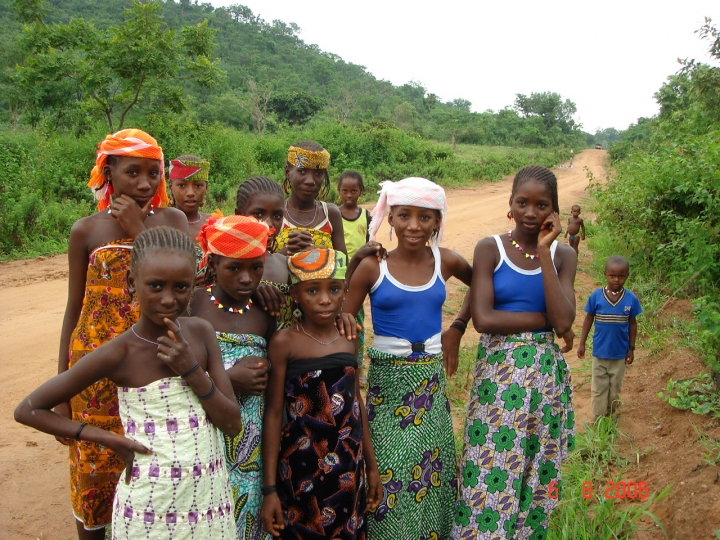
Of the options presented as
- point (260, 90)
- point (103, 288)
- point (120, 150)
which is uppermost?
point (260, 90)

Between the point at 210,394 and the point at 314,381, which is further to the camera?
the point at 314,381

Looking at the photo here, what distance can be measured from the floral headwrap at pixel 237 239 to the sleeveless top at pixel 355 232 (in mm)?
2255

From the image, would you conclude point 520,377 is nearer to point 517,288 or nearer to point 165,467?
point 517,288

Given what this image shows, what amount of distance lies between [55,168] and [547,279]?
982 cm

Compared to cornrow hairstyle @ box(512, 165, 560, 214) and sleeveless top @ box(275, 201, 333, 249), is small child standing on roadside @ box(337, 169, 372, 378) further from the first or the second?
cornrow hairstyle @ box(512, 165, 560, 214)

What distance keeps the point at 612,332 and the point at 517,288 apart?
2.01 metres

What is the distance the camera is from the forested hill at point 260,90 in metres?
12.7

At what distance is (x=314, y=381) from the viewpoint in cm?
210

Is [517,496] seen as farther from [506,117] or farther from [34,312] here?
[506,117]

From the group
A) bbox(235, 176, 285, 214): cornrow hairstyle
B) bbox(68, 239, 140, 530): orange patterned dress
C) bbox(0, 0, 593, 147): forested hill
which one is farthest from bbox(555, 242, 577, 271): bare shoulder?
bbox(0, 0, 593, 147): forested hill

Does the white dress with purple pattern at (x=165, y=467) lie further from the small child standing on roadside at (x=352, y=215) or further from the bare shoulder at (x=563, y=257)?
the small child standing on roadside at (x=352, y=215)

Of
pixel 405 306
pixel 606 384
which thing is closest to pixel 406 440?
pixel 405 306

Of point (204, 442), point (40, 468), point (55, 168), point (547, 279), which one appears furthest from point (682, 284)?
point (55, 168)

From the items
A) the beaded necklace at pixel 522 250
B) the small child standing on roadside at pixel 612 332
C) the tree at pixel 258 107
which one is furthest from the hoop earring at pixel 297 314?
the tree at pixel 258 107
